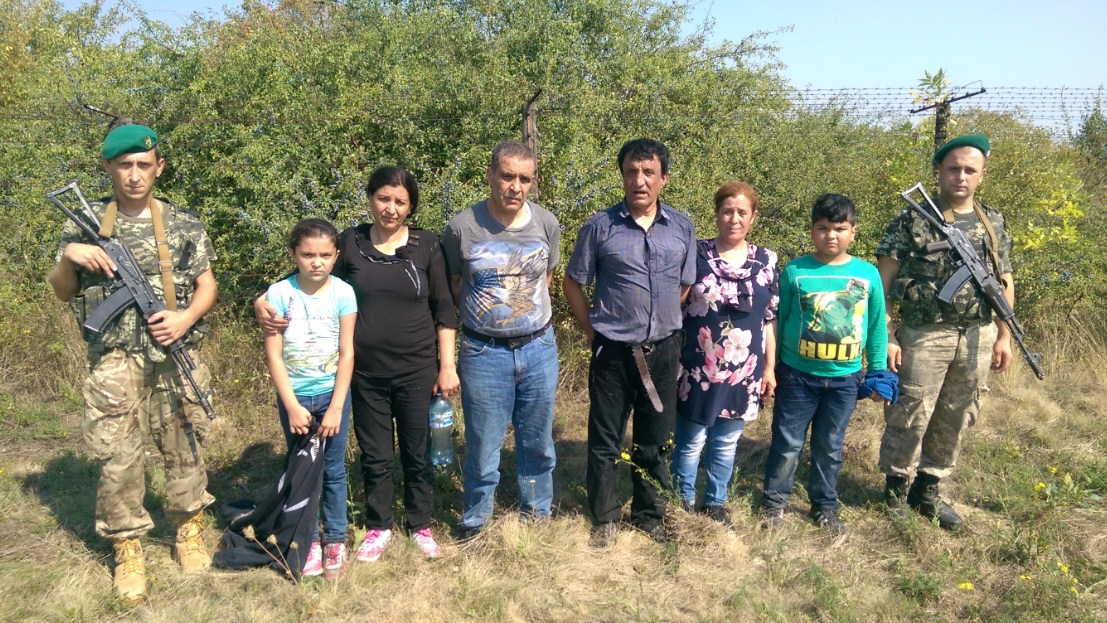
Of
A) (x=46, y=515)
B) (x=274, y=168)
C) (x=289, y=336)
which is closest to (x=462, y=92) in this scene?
(x=274, y=168)

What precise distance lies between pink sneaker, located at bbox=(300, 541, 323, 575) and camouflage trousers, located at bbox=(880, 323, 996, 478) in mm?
2890

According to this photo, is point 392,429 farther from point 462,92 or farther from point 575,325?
point 462,92

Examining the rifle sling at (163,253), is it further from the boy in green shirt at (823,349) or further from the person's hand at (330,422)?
the boy in green shirt at (823,349)

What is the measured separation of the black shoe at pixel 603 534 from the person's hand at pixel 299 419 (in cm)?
144

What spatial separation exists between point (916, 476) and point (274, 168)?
15.6 ft

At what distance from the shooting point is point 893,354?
3.43 metres

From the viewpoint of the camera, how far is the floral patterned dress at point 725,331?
10.6 feet

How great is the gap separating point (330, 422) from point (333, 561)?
26.1 inches

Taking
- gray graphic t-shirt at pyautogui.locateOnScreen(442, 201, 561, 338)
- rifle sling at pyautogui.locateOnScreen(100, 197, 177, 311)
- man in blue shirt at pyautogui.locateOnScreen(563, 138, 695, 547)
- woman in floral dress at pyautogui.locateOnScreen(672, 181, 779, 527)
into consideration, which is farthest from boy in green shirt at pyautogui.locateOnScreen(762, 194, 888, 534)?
rifle sling at pyautogui.locateOnScreen(100, 197, 177, 311)

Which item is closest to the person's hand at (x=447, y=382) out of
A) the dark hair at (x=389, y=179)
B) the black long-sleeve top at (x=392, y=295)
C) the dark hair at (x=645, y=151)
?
the black long-sleeve top at (x=392, y=295)

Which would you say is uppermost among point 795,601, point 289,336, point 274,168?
point 274,168

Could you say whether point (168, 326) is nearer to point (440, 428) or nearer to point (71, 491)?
point (440, 428)

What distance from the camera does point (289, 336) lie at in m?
2.94

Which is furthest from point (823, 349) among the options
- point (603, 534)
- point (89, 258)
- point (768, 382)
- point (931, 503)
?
point (89, 258)
